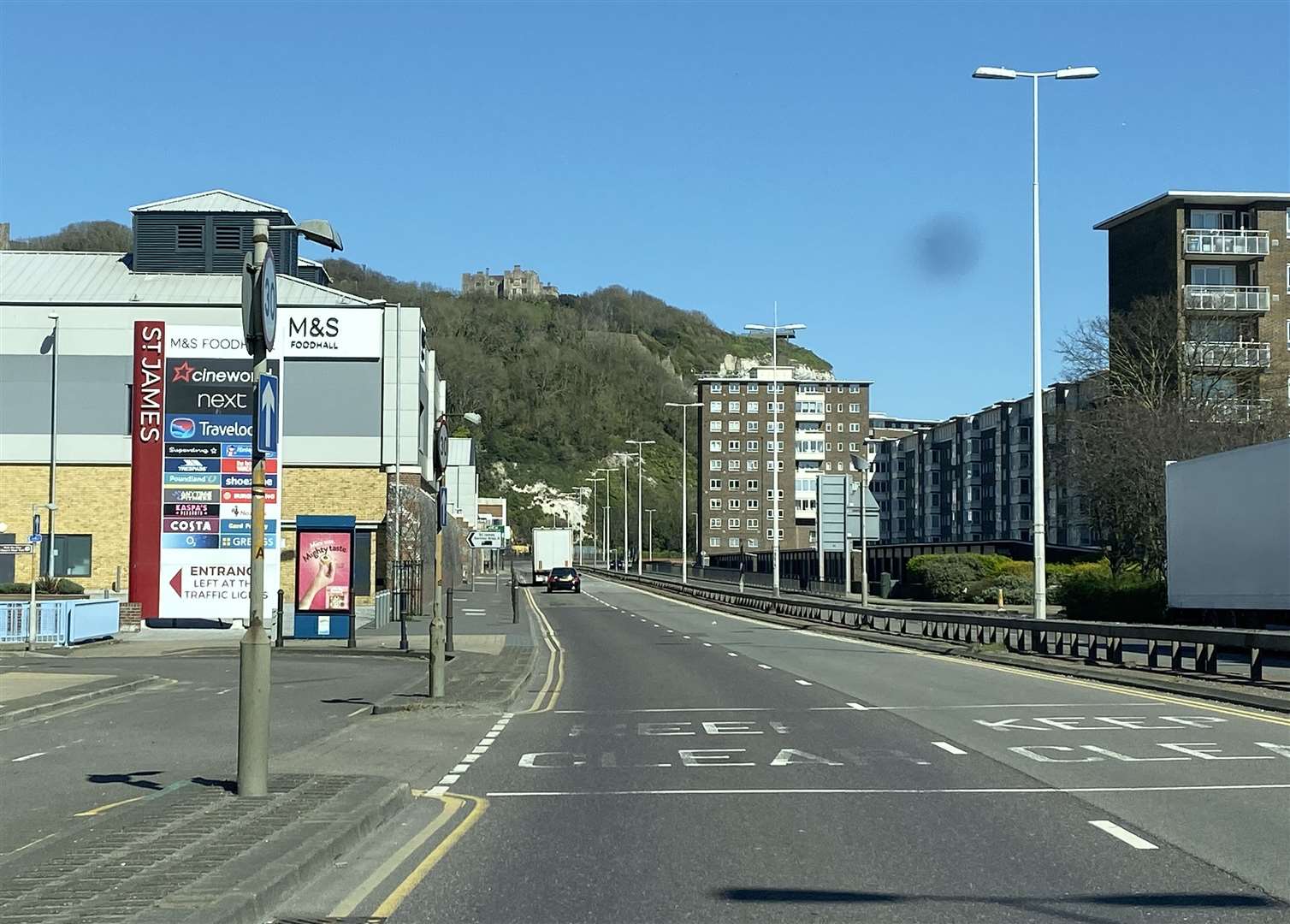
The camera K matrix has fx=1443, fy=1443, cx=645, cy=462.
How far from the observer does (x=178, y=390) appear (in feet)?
143

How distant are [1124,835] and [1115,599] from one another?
36.8m

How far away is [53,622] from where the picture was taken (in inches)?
1383

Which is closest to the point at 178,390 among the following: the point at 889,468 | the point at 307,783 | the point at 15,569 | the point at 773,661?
the point at 15,569

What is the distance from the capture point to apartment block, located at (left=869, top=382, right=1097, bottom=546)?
107 meters

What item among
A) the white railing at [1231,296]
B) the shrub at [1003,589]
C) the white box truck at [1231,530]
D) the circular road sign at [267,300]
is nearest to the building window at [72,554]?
the shrub at [1003,589]

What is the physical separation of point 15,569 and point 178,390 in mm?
17761

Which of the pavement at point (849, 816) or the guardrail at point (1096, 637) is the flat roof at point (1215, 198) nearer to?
the guardrail at point (1096, 637)

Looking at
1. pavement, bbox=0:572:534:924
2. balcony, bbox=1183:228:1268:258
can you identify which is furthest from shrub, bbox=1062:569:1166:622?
balcony, bbox=1183:228:1268:258

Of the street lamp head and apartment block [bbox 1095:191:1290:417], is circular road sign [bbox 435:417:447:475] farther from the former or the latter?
apartment block [bbox 1095:191:1290:417]

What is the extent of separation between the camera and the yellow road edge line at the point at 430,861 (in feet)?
25.0

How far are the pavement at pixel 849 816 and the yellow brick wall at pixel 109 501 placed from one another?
135 feet

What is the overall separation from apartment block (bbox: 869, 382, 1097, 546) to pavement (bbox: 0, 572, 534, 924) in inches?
2723

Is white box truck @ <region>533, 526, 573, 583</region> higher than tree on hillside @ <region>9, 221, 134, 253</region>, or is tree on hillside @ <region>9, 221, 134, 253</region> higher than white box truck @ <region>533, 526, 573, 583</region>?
tree on hillside @ <region>9, 221, 134, 253</region>

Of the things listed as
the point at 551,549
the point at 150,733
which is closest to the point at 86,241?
the point at 551,549
